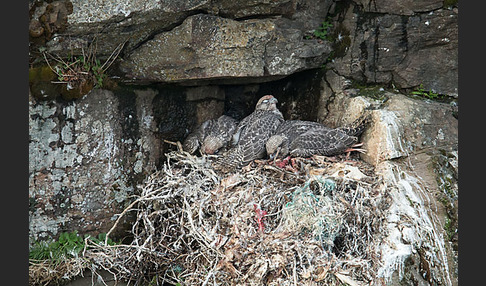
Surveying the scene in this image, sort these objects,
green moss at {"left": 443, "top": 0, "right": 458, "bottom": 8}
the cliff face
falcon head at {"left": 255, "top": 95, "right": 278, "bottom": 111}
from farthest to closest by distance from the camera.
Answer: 1. falcon head at {"left": 255, "top": 95, "right": 278, "bottom": 111}
2. green moss at {"left": 443, "top": 0, "right": 458, "bottom": 8}
3. the cliff face

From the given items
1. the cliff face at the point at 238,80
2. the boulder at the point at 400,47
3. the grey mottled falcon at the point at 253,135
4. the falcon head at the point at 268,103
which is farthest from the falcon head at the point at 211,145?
the boulder at the point at 400,47

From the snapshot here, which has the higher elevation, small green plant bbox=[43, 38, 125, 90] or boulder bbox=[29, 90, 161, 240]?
small green plant bbox=[43, 38, 125, 90]

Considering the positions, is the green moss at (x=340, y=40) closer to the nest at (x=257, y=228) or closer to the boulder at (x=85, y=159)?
the nest at (x=257, y=228)

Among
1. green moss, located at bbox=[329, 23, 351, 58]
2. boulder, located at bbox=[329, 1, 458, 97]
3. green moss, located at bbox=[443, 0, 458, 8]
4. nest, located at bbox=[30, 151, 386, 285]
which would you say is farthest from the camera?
green moss, located at bbox=[329, 23, 351, 58]

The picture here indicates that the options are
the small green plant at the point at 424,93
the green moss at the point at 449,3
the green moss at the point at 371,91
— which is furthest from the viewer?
the green moss at the point at 371,91

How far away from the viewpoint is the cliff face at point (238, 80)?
620cm

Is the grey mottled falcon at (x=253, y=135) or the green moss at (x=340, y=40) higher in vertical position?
the green moss at (x=340, y=40)

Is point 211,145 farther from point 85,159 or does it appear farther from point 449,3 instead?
point 449,3

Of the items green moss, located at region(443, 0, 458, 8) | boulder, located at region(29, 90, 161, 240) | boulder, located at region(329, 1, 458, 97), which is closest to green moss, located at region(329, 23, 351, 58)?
boulder, located at region(329, 1, 458, 97)

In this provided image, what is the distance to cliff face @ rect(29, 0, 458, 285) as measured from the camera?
244 inches

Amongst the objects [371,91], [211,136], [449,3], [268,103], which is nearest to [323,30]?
[371,91]

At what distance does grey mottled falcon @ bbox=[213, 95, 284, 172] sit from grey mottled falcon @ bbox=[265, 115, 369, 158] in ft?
0.44

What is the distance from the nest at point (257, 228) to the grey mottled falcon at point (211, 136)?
28cm

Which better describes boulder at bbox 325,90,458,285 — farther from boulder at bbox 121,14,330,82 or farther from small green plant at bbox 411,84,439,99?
boulder at bbox 121,14,330,82
